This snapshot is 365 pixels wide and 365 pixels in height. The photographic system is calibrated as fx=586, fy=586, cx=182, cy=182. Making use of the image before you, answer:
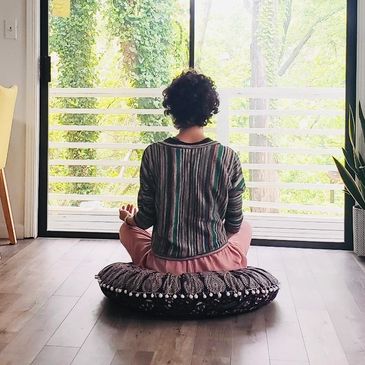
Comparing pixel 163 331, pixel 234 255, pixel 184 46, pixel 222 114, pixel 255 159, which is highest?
pixel 184 46

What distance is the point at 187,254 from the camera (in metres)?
2.22

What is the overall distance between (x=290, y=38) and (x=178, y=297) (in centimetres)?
215

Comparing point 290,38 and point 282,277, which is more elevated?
point 290,38

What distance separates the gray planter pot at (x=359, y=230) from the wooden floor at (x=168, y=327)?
0.36 m

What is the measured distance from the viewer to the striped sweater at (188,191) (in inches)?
87.4

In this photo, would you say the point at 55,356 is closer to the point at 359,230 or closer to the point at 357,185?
the point at 359,230

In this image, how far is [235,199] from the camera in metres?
2.31

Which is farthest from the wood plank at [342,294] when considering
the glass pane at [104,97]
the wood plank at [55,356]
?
the glass pane at [104,97]

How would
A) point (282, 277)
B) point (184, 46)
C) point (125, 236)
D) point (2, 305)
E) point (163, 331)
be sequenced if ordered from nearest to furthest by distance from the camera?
1. point (163, 331)
2. point (2, 305)
3. point (125, 236)
4. point (282, 277)
5. point (184, 46)

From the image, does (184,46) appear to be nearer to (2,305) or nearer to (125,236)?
(125,236)

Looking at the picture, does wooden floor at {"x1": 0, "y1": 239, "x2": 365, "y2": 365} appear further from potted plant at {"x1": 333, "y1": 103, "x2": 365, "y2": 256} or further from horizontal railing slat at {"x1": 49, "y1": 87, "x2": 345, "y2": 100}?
horizontal railing slat at {"x1": 49, "y1": 87, "x2": 345, "y2": 100}

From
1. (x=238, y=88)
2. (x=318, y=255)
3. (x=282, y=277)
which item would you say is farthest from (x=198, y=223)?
(x=238, y=88)

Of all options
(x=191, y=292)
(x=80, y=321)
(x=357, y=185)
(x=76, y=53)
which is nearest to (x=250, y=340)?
(x=191, y=292)

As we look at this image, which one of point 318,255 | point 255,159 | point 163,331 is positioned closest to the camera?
point 163,331
